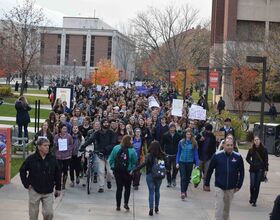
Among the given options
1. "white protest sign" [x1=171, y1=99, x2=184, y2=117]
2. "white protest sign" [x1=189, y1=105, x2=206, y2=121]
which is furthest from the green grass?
"white protest sign" [x1=171, y1=99, x2=184, y2=117]

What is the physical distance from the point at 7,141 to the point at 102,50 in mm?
120811

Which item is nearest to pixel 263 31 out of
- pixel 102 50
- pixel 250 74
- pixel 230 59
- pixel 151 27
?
pixel 230 59

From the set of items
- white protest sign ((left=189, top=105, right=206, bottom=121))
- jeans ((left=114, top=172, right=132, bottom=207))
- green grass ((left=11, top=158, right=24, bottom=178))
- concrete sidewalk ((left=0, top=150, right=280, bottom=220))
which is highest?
white protest sign ((left=189, top=105, right=206, bottom=121))

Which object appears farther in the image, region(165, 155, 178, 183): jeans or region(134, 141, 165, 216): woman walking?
region(165, 155, 178, 183): jeans

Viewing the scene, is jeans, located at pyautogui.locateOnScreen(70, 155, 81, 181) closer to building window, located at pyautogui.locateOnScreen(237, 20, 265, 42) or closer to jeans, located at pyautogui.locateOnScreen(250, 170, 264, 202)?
jeans, located at pyautogui.locateOnScreen(250, 170, 264, 202)

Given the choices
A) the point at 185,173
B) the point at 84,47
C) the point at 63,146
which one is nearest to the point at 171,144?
the point at 185,173

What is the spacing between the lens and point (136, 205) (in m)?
12.6

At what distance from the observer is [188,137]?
13.5 metres

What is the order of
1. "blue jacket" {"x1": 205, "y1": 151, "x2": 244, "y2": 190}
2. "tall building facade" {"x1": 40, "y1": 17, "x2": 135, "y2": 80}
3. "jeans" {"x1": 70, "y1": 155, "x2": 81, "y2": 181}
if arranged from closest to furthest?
"blue jacket" {"x1": 205, "y1": 151, "x2": 244, "y2": 190}
"jeans" {"x1": 70, "y1": 155, "x2": 81, "y2": 181}
"tall building facade" {"x1": 40, "y1": 17, "x2": 135, "y2": 80}

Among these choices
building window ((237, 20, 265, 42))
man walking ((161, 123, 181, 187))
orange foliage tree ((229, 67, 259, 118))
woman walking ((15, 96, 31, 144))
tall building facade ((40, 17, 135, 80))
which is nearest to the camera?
man walking ((161, 123, 181, 187))

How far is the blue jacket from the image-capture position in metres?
10.1

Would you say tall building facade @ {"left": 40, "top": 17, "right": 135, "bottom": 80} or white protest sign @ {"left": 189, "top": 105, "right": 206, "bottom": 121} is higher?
tall building facade @ {"left": 40, "top": 17, "right": 135, "bottom": 80}

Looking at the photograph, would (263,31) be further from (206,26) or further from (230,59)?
(206,26)

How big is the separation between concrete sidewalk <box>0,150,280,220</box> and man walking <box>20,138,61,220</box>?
2117mm
